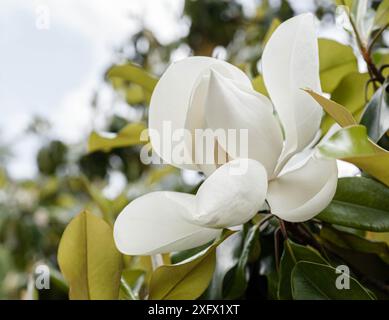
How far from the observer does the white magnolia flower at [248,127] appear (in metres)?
0.33

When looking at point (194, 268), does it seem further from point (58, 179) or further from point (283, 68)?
point (58, 179)

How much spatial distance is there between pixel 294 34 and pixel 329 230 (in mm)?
176

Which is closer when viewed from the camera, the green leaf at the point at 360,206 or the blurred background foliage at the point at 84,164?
the green leaf at the point at 360,206

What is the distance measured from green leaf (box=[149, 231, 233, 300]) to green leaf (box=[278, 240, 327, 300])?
0.16ft

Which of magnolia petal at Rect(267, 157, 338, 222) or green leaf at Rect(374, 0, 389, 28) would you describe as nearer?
magnolia petal at Rect(267, 157, 338, 222)

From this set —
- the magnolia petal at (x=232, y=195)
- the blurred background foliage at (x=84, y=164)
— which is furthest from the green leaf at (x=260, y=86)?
the blurred background foliage at (x=84, y=164)

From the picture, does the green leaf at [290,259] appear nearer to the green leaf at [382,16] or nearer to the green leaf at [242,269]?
the green leaf at [242,269]

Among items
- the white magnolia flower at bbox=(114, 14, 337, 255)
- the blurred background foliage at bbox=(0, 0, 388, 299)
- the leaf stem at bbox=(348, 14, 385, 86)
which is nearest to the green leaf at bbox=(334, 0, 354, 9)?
the leaf stem at bbox=(348, 14, 385, 86)

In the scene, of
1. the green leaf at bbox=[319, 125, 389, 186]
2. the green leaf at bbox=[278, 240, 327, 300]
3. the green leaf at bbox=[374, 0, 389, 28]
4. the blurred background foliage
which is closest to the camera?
→ the green leaf at bbox=[319, 125, 389, 186]

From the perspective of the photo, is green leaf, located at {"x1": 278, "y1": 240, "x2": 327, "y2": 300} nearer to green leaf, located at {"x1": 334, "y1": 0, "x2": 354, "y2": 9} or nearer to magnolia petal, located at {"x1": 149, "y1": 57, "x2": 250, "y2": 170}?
magnolia petal, located at {"x1": 149, "y1": 57, "x2": 250, "y2": 170}

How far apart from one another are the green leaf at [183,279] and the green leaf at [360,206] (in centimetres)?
8

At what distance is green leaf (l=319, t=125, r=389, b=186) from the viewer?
0.92 ft
